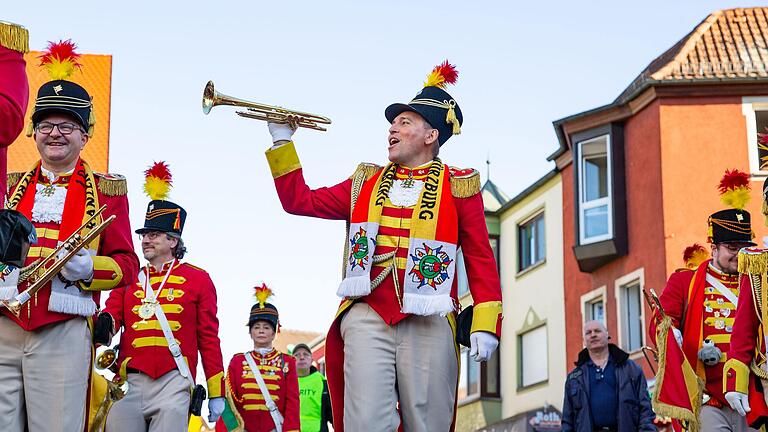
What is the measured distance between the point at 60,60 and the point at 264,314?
7.14 m

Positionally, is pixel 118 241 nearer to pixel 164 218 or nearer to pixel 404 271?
pixel 404 271

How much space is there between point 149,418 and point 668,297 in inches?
177

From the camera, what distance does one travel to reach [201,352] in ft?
34.9

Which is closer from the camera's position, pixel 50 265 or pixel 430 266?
pixel 50 265

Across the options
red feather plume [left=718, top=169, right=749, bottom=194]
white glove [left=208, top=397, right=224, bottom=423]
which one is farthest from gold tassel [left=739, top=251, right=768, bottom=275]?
white glove [left=208, top=397, right=224, bottom=423]

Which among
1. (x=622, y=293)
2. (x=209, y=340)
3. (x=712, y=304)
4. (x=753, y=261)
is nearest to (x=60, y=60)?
(x=209, y=340)

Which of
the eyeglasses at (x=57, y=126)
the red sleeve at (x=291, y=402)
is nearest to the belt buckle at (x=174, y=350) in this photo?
the eyeglasses at (x=57, y=126)

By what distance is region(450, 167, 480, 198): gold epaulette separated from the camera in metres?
7.88

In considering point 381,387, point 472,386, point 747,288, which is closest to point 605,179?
point 472,386

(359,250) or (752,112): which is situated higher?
(752,112)

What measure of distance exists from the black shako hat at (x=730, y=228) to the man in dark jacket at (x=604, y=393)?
2.52 meters

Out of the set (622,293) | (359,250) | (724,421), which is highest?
(622,293)

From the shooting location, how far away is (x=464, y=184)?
792cm

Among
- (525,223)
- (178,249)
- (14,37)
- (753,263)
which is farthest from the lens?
(525,223)
